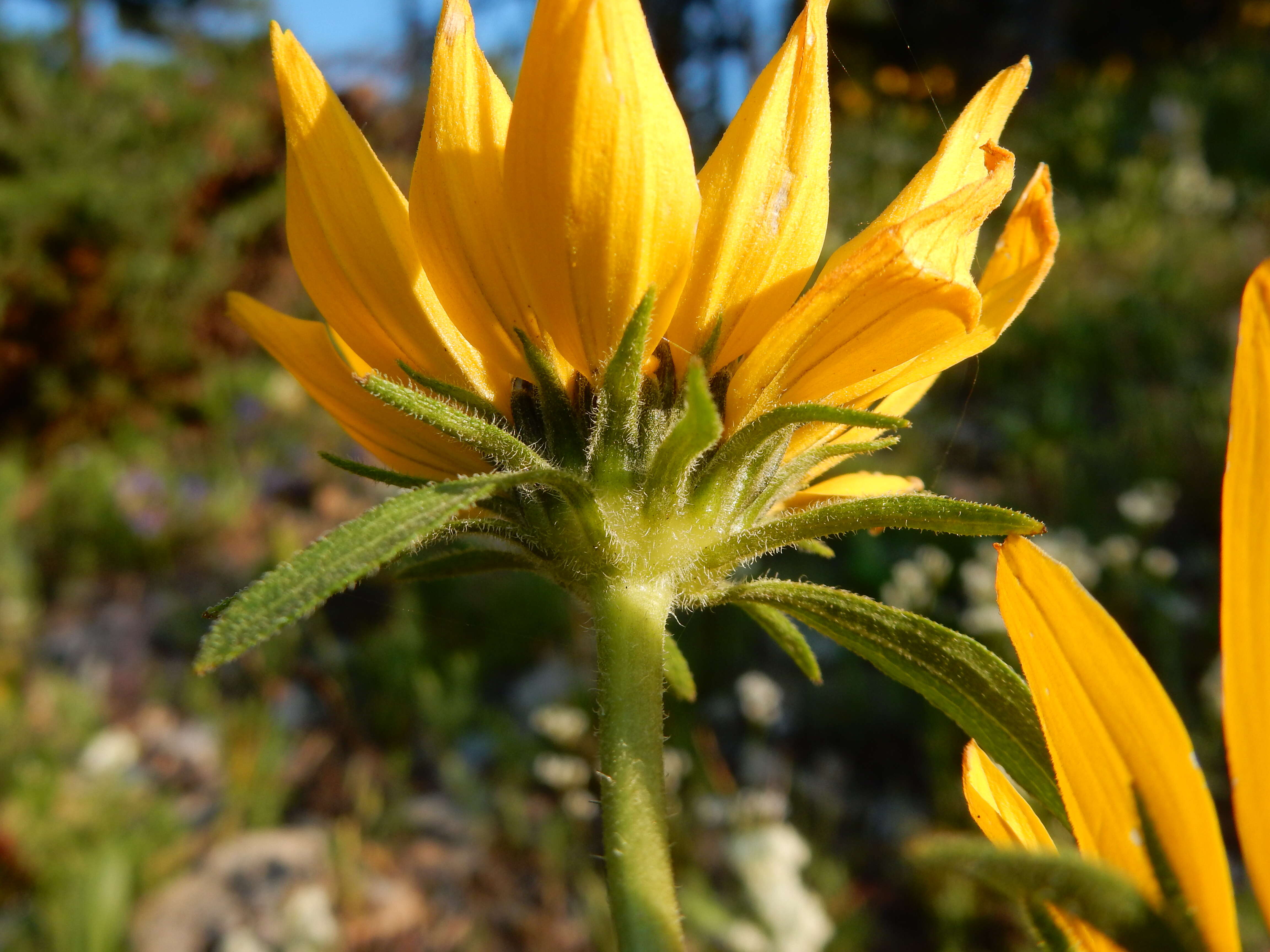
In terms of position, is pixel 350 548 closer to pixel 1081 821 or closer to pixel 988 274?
pixel 1081 821

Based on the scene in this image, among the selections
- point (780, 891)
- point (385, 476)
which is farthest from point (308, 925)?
point (385, 476)

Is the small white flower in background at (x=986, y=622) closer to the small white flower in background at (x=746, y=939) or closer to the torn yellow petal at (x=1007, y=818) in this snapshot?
the small white flower in background at (x=746, y=939)

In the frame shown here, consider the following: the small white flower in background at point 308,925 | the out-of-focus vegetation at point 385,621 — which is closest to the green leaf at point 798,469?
the out-of-focus vegetation at point 385,621

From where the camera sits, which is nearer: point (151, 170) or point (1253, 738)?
point (1253, 738)

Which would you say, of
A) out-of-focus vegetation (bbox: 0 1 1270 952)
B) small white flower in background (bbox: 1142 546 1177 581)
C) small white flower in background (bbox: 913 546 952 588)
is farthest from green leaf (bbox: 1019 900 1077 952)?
small white flower in background (bbox: 1142 546 1177 581)

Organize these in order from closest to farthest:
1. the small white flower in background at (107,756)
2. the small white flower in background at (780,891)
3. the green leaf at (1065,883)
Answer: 1. the green leaf at (1065,883)
2. the small white flower in background at (780,891)
3. the small white flower in background at (107,756)

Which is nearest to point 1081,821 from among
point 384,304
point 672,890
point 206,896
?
point 672,890
